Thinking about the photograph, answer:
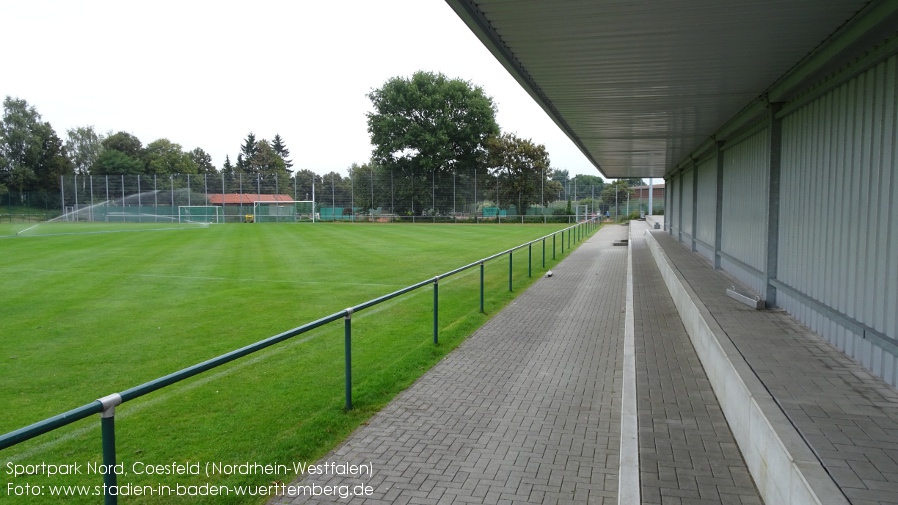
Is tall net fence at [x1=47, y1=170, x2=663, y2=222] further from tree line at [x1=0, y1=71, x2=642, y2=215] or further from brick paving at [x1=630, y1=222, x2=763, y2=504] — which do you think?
brick paving at [x1=630, y1=222, x2=763, y2=504]

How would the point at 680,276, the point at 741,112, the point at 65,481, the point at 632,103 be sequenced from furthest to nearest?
1. the point at 680,276
2. the point at 741,112
3. the point at 632,103
4. the point at 65,481

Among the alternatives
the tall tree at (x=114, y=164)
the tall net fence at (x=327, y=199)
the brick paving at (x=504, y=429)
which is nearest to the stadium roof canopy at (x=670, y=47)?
the brick paving at (x=504, y=429)

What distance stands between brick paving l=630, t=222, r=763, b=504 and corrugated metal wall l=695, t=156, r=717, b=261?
6.53 meters

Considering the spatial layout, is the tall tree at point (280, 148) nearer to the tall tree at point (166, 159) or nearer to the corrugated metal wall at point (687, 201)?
the tall tree at point (166, 159)

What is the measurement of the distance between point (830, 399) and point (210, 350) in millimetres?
7156

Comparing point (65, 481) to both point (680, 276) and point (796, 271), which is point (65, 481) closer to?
point (796, 271)

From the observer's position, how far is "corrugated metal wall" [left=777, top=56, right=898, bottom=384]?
480 cm

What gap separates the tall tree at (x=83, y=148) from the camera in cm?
8715

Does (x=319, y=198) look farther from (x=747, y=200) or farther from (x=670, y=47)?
(x=670, y=47)

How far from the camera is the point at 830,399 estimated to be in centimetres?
457

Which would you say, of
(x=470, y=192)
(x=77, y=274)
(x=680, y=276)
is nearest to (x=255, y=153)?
(x=470, y=192)

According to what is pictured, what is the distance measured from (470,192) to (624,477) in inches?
2205

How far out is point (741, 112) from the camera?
999 cm

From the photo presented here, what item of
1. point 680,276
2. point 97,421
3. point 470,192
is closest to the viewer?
point 97,421
